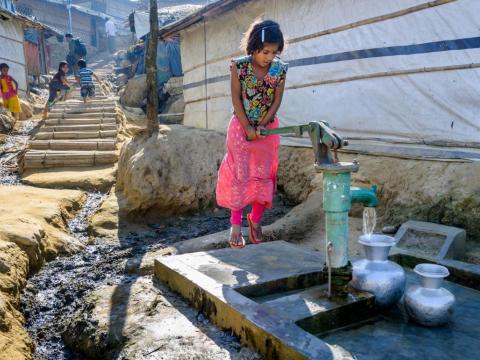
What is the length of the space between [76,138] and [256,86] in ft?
24.8

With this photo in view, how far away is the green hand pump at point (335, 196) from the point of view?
216 cm

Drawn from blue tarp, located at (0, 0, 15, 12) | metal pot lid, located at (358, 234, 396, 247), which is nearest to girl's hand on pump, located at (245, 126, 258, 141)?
metal pot lid, located at (358, 234, 396, 247)

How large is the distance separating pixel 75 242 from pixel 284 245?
8.01 feet

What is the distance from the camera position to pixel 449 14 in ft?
14.0

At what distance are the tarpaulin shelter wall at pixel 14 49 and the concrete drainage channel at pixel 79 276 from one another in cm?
1191

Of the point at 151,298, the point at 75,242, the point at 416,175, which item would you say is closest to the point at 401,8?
the point at 416,175

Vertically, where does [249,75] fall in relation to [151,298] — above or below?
above

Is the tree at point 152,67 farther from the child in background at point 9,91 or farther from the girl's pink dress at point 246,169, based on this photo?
the child in background at point 9,91

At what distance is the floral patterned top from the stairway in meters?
5.62

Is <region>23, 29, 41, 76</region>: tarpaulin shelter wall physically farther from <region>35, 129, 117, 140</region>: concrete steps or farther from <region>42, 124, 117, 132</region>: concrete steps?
<region>35, 129, 117, 140</region>: concrete steps

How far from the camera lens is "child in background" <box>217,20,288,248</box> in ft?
10.4

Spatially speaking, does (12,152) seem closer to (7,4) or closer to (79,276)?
(79,276)

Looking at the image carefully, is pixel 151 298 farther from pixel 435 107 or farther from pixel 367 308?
pixel 435 107

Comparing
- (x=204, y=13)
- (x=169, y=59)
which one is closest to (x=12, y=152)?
(x=204, y=13)
